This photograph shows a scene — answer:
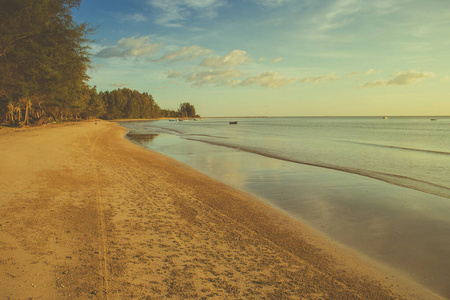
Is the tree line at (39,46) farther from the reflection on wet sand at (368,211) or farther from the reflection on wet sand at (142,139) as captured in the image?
the reflection on wet sand at (368,211)

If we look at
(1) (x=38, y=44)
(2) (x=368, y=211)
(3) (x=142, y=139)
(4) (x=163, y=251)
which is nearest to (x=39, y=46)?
(1) (x=38, y=44)

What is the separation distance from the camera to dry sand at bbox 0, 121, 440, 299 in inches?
152

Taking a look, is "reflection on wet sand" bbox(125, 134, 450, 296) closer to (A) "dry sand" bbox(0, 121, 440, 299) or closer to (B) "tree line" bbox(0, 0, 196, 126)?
(A) "dry sand" bbox(0, 121, 440, 299)

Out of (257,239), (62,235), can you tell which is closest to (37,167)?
(62,235)

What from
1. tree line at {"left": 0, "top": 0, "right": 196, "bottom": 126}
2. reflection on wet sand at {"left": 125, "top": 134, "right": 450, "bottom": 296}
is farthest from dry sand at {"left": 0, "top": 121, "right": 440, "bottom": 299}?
tree line at {"left": 0, "top": 0, "right": 196, "bottom": 126}

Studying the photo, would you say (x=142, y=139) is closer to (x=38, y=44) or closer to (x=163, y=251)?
(x=38, y=44)

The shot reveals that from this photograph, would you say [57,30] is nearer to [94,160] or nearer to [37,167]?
[94,160]

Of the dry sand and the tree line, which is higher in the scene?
the tree line

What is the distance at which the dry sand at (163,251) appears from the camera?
3.86 m

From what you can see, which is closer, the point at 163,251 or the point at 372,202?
the point at 163,251

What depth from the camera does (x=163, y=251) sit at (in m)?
4.98

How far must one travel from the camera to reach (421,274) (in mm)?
4973

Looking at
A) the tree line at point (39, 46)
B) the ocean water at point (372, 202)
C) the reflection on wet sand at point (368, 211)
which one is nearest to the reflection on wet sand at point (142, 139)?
the tree line at point (39, 46)

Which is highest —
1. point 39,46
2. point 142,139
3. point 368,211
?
point 39,46
